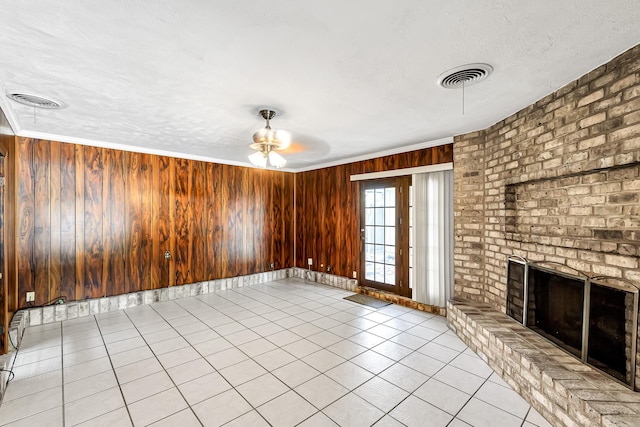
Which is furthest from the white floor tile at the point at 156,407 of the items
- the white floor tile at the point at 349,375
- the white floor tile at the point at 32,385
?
the white floor tile at the point at 349,375

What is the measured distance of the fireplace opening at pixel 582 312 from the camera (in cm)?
184

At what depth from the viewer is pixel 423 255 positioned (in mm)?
4254

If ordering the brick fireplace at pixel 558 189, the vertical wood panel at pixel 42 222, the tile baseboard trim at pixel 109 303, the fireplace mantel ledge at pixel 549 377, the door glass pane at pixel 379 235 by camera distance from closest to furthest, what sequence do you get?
the fireplace mantel ledge at pixel 549 377
the brick fireplace at pixel 558 189
the tile baseboard trim at pixel 109 303
the vertical wood panel at pixel 42 222
the door glass pane at pixel 379 235

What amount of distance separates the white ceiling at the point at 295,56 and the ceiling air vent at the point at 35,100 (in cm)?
10

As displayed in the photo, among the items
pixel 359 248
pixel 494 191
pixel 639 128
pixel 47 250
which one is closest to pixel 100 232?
pixel 47 250

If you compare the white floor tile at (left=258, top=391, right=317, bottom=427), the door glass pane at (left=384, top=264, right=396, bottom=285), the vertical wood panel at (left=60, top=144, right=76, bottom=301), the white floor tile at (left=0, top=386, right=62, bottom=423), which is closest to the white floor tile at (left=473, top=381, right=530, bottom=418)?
the white floor tile at (left=258, top=391, right=317, bottom=427)

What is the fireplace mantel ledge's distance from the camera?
1.66m

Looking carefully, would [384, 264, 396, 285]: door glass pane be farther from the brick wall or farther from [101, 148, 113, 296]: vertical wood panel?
[101, 148, 113, 296]: vertical wood panel

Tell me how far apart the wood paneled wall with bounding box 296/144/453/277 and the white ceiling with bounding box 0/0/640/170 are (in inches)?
76.6

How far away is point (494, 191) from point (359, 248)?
8.28 ft

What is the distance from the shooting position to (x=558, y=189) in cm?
243

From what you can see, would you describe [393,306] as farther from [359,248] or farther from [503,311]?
[503,311]

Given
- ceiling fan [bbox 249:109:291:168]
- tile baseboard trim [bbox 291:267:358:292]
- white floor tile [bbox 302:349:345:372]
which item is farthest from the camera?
tile baseboard trim [bbox 291:267:358:292]

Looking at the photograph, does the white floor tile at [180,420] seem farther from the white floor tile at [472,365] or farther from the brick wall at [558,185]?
the brick wall at [558,185]
